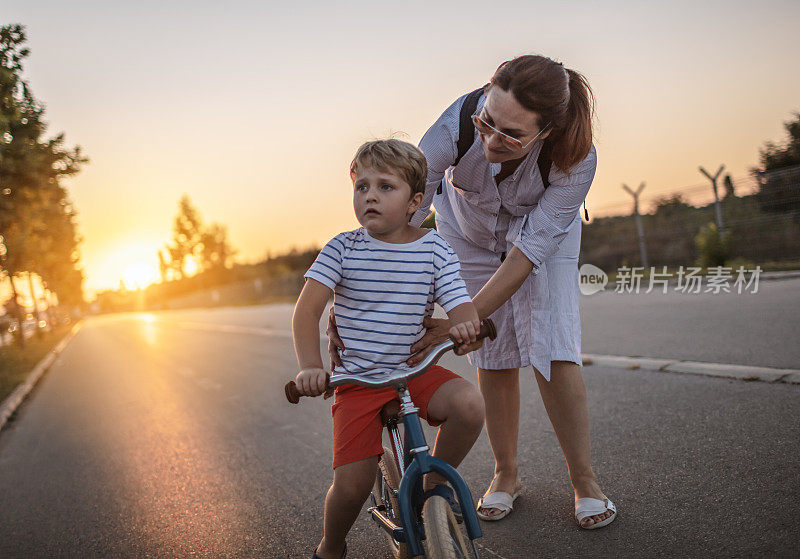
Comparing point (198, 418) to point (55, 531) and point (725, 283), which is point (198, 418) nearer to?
point (55, 531)

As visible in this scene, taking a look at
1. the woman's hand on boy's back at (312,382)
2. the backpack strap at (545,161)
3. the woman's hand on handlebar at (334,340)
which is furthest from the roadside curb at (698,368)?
the woman's hand on boy's back at (312,382)

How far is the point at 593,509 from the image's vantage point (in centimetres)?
277

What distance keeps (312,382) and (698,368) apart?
4193 millimetres

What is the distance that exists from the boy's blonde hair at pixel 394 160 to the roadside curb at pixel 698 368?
11.7 ft

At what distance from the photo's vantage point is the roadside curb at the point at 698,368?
4.58m

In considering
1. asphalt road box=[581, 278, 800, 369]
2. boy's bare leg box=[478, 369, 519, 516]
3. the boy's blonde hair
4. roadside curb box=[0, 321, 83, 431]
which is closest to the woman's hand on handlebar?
the boy's blonde hair

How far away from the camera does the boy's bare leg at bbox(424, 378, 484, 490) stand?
7.38 ft

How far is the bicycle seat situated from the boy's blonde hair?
759 millimetres

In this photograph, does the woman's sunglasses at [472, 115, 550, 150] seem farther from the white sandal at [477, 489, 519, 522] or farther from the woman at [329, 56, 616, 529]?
the white sandal at [477, 489, 519, 522]

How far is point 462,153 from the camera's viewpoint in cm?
284

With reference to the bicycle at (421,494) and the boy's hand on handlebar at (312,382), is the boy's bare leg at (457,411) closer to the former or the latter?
the bicycle at (421,494)

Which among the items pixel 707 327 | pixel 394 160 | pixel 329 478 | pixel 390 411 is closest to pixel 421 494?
pixel 390 411

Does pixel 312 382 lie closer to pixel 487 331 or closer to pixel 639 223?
pixel 487 331

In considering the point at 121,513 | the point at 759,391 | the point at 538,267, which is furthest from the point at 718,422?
the point at 121,513
